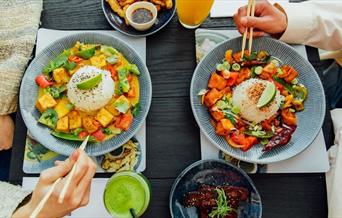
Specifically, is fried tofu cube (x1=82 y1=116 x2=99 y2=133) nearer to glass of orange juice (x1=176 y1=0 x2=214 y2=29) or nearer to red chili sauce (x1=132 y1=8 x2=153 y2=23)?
red chili sauce (x1=132 y1=8 x2=153 y2=23)

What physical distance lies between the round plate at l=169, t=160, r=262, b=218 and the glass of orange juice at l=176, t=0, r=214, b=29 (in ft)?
2.23

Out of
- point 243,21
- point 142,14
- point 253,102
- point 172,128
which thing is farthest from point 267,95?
point 142,14

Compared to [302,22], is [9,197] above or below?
below

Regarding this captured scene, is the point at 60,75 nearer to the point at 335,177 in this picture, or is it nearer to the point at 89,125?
the point at 89,125

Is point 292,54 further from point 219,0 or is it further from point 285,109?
point 219,0

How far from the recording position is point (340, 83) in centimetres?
241

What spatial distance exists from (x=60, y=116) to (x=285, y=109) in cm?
102

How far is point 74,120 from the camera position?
1901mm

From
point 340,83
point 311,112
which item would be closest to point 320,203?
point 311,112

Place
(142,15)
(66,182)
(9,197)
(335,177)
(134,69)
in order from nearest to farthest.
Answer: (66,182) < (9,197) < (335,177) < (134,69) < (142,15)

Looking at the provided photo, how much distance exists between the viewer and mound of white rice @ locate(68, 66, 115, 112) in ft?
6.20

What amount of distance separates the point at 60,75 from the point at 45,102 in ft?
0.48

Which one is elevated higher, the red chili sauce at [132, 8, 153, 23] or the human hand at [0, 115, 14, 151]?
the red chili sauce at [132, 8, 153, 23]

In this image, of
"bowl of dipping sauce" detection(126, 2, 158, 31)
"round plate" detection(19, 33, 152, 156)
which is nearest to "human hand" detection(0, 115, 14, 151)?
"round plate" detection(19, 33, 152, 156)
